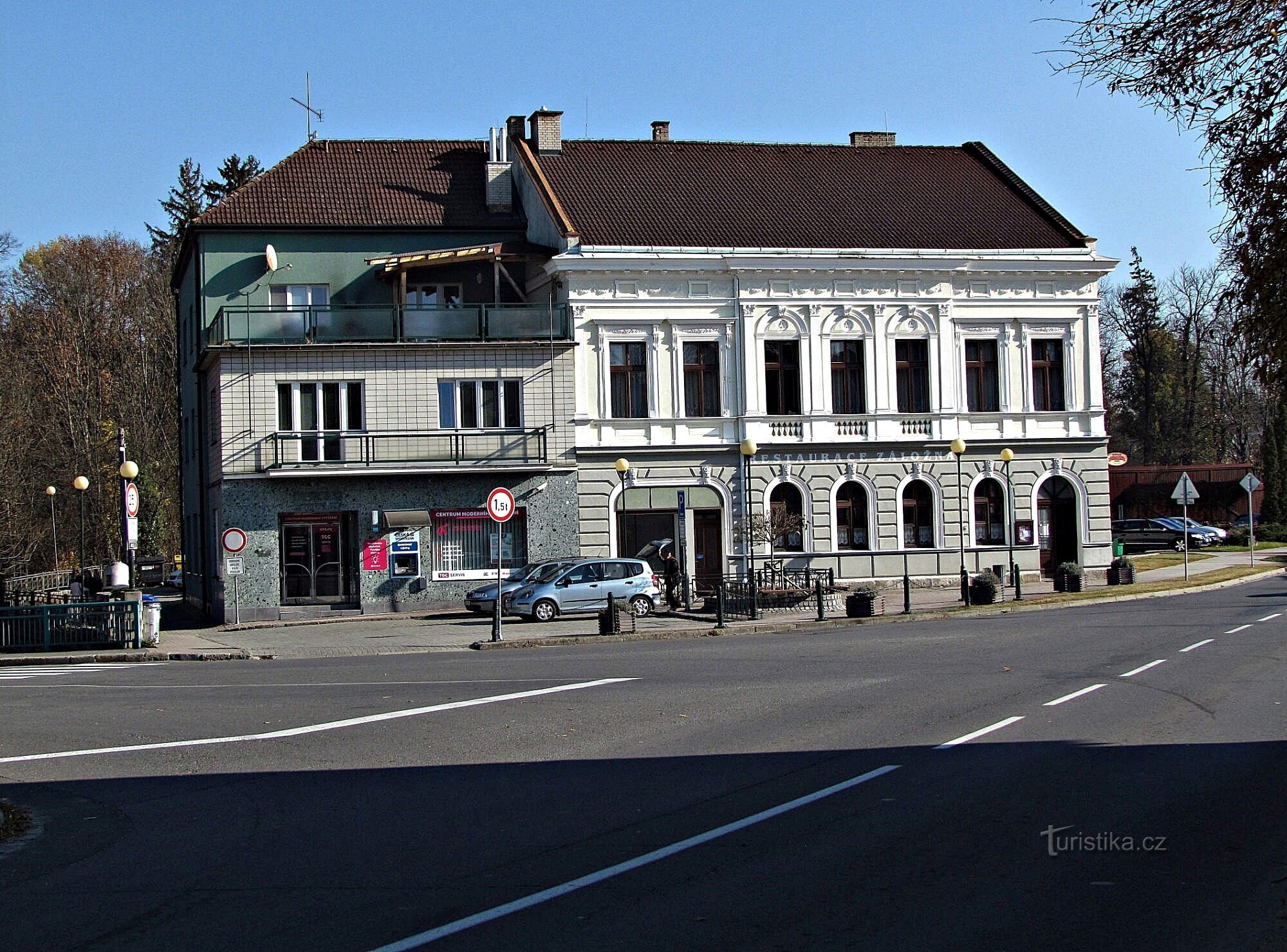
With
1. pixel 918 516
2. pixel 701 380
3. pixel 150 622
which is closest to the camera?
pixel 150 622

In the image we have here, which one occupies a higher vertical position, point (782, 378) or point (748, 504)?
point (782, 378)

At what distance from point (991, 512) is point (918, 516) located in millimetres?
2534

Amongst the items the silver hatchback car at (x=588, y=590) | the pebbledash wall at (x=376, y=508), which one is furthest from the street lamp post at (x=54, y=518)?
the silver hatchback car at (x=588, y=590)

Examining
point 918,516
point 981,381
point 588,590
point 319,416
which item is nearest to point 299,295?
point 319,416

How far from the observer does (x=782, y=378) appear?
4016cm

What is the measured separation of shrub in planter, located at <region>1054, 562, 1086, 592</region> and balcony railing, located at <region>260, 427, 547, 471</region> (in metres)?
14.8

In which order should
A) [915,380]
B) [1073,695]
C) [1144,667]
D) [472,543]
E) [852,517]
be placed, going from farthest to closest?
[915,380] < [852,517] < [472,543] < [1144,667] < [1073,695]

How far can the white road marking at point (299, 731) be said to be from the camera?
13.6 meters

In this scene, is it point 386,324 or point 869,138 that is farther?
point 869,138

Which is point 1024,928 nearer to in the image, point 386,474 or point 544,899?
point 544,899

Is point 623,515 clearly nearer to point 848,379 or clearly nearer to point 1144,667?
point 848,379

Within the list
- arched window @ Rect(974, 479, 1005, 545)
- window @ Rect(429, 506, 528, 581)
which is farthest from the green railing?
arched window @ Rect(974, 479, 1005, 545)

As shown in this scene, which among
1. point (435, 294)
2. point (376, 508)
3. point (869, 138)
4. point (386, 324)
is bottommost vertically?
point (376, 508)

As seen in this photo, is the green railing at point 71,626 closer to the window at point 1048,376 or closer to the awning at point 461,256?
the awning at point 461,256
